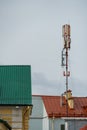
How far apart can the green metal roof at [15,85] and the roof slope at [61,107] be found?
19393 mm

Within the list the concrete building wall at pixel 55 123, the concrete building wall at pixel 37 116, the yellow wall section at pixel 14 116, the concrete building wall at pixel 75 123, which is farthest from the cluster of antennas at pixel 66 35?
the yellow wall section at pixel 14 116

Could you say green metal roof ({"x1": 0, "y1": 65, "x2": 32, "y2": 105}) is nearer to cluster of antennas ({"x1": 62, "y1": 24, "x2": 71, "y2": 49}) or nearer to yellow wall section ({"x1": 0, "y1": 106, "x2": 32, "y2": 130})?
yellow wall section ({"x1": 0, "y1": 106, "x2": 32, "y2": 130})

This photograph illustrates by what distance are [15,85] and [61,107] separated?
72.9 feet

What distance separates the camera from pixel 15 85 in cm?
2153

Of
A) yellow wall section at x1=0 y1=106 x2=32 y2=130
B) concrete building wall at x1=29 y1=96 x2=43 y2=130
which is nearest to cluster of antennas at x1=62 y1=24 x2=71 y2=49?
concrete building wall at x1=29 y1=96 x2=43 y2=130

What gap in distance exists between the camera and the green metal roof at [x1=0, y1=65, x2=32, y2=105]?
2062 cm

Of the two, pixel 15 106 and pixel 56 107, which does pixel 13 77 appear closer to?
pixel 15 106

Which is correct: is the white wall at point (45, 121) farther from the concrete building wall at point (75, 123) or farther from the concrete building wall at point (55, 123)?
the concrete building wall at point (75, 123)

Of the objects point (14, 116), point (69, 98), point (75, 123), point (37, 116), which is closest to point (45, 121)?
point (37, 116)

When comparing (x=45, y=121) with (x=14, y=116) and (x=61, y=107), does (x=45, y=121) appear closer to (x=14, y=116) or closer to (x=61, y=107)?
(x=61, y=107)

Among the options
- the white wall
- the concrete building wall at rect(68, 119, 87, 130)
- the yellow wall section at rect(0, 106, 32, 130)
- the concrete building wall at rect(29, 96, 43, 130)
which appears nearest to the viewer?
the yellow wall section at rect(0, 106, 32, 130)

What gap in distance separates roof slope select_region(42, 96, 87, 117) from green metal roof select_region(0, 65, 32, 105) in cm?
1939

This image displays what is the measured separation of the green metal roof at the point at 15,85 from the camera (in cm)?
2062

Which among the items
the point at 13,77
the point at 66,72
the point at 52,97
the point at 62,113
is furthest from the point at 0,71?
the point at 52,97
